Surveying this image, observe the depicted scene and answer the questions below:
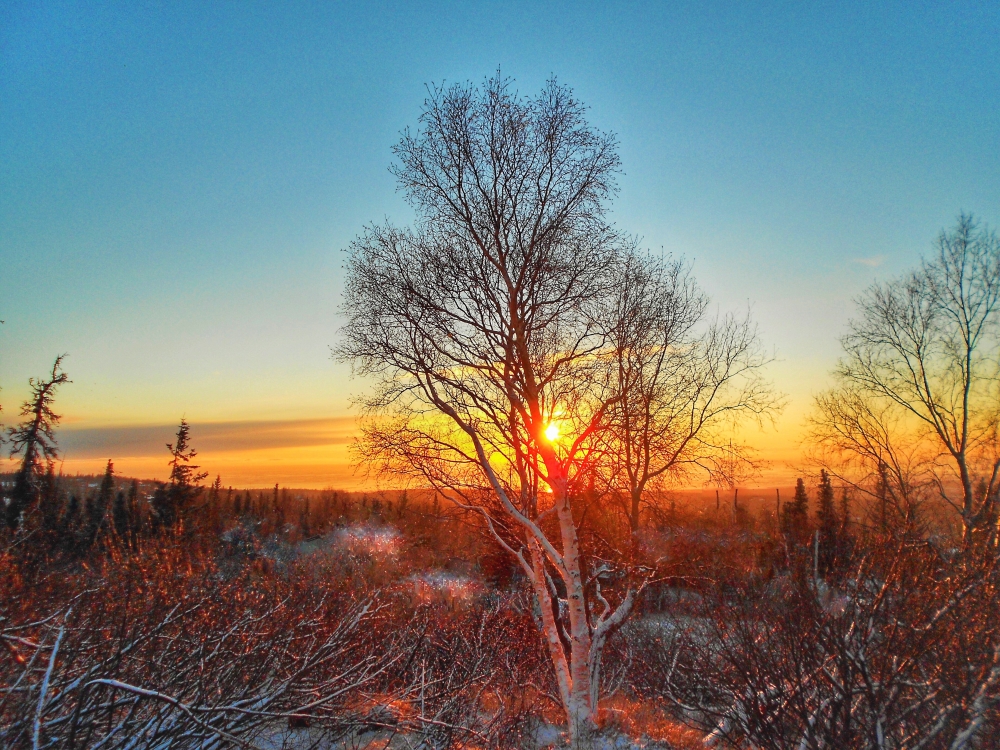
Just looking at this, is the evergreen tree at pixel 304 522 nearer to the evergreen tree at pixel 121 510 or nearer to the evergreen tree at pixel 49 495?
the evergreen tree at pixel 121 510

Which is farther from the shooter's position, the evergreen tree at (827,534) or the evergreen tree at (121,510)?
the evergreen tree at (121,510)

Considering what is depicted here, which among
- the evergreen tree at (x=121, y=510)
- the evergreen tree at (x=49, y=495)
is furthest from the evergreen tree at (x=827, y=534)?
the evergreen tree at (x=121, y=510)

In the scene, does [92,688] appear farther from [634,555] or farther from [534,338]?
[634,555]

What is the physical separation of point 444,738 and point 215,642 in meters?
2.45

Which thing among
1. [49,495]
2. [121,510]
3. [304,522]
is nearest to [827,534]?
[49,495]

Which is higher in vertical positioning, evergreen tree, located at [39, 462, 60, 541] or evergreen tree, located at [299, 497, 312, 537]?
evergreen tree, located at [39, 462, 60, 541]

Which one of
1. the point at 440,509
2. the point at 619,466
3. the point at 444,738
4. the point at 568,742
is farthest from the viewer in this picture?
the point at 440,509

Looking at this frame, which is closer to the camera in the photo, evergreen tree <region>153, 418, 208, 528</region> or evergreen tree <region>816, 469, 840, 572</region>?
evergreen tree <region>816, 469, 840, 572</region>

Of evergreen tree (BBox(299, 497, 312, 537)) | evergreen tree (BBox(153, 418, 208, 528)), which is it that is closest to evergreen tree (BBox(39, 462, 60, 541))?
evergreen tree (BBox(153, 418, 208, 528))

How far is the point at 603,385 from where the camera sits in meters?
10.5

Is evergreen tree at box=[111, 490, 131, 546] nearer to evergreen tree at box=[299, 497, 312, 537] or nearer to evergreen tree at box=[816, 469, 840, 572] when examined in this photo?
evergreen tree at box=[299, 497, 312, 537]

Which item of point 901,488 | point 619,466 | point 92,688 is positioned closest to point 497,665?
point 619,466

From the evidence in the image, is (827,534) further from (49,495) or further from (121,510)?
(121,510)

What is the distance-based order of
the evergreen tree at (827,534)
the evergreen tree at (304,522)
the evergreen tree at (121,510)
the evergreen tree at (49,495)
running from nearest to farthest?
the evergreen tree at (827,534)
the evergreen tree at (49,495)
the evergreen tree at (121,510)
the evergreen tree at (304,522)
